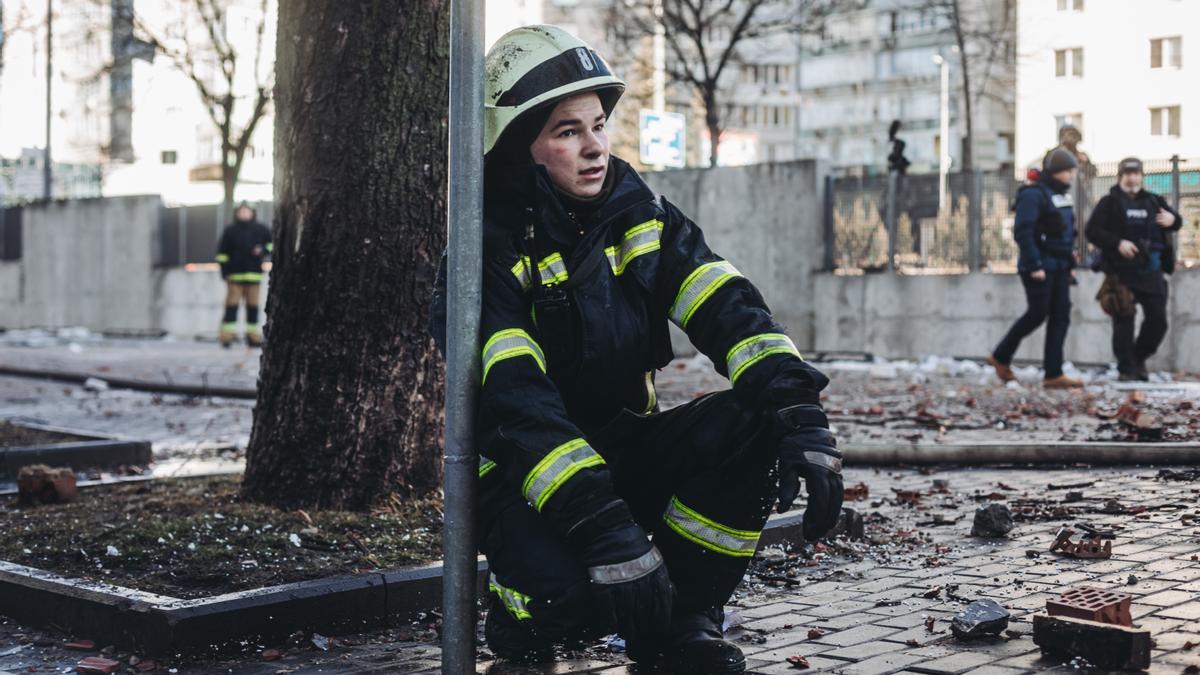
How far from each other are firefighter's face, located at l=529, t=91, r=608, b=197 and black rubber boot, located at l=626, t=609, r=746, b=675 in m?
1.13

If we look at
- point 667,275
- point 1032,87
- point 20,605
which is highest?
point 1032,87

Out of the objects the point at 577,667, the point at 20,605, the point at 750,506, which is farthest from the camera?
the point at 20,605

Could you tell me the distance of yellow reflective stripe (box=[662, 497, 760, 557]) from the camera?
12.3ft

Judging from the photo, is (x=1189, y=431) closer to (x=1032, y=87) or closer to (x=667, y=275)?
(x=667, y=275)

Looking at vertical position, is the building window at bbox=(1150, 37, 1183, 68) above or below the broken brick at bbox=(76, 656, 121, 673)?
above

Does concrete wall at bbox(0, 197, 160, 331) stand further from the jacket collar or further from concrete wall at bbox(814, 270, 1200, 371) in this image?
the jacket collar

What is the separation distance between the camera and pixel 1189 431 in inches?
351

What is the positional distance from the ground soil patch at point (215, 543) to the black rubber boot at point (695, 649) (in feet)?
4.52

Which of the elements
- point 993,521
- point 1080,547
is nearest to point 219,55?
point 993,521

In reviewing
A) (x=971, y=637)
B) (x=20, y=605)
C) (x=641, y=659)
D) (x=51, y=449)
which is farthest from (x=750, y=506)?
(x=51, y=449)

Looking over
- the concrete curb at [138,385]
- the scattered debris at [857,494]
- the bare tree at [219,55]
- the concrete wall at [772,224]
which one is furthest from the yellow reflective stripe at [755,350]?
the bare tree at [219,55]

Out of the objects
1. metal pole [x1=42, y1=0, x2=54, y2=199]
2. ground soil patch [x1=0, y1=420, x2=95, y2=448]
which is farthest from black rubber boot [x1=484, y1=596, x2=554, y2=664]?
metal pole [x1=42, y1=0, x2=54, y2=199]

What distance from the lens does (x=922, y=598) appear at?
15.5 ft

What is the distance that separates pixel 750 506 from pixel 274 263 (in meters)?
2.80
